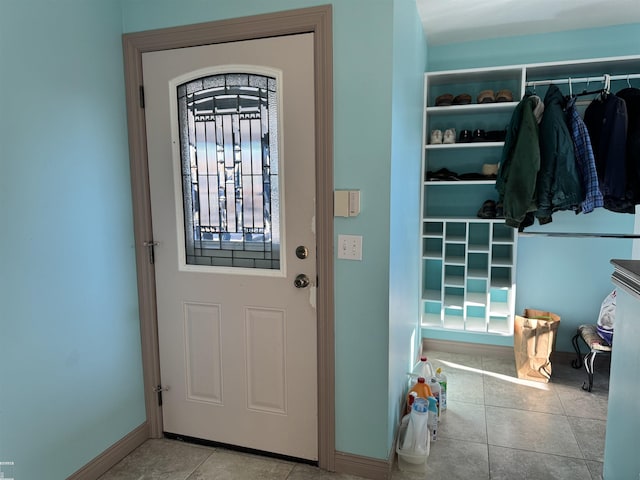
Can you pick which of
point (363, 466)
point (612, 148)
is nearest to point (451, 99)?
point (612, 148)

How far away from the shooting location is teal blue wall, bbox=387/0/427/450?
1854mm

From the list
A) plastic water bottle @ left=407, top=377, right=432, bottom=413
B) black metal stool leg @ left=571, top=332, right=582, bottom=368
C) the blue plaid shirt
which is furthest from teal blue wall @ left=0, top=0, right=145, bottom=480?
black metal stool leg @ left=571, top=332, right=582, bottom=368

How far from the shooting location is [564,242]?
308 cm

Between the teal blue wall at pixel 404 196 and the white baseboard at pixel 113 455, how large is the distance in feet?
4.33

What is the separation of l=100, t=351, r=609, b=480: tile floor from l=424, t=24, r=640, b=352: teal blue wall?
59cm

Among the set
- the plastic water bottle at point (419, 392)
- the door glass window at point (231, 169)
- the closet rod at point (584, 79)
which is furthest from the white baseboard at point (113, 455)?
the closet rod at point (584, 79)

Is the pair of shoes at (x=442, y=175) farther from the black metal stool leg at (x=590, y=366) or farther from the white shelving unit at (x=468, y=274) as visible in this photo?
the black metal stool leg at (x=590, y=366)

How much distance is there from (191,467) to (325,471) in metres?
0.66

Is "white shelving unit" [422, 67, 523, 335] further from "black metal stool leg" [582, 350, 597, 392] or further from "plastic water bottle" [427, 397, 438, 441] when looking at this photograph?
"plastic water bottle" [427, 397, 438, 441]

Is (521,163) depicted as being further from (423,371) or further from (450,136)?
(423,371)

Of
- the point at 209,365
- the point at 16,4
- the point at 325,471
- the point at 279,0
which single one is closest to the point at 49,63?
the point at 16,4

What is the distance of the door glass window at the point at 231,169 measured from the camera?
1.92 m

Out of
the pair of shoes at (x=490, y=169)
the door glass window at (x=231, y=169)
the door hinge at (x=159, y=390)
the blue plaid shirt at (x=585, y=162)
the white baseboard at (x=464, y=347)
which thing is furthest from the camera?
the white baseboard at (x=464, y=347)

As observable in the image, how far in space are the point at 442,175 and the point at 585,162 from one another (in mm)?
879
